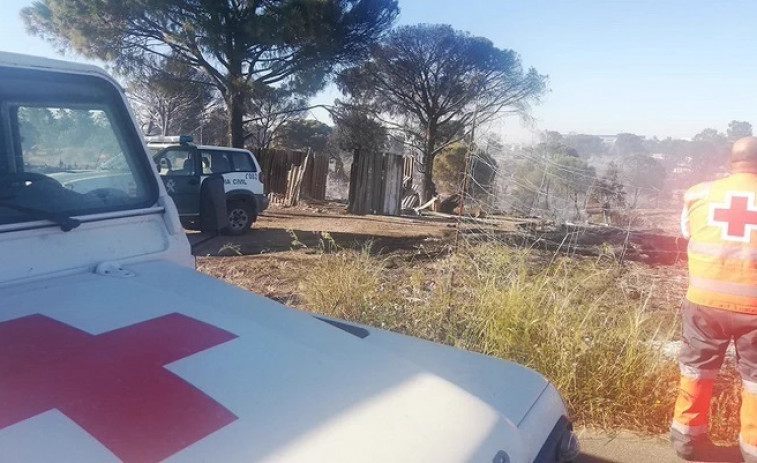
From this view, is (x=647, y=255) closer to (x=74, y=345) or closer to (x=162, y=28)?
(x=74, y=345)

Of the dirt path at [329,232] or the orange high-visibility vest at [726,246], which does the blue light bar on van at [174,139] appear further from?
the orange high-visibility vest at [726,246]

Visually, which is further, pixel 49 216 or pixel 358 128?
pixel 358 128

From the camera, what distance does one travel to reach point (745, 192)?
314 centimetres

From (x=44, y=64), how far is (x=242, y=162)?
381 inches

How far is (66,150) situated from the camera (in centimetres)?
233

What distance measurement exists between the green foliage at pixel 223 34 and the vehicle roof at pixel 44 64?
Answer: 47.0 feet

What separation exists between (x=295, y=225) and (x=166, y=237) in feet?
37.0

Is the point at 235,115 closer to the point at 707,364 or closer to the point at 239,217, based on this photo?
the point at 239,217

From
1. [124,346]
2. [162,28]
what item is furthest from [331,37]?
[124,346]

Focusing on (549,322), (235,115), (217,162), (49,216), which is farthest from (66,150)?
(235,115)

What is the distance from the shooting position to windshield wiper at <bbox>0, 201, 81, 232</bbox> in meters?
1.94

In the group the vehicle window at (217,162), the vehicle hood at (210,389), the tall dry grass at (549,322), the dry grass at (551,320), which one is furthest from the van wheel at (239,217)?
the vehicle hood at (210,389)

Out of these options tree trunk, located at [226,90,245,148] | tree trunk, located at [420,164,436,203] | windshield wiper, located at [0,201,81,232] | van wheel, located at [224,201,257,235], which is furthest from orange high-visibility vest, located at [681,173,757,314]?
tree trunk, located at [420,164,436,203]

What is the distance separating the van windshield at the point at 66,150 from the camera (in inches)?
81.4
